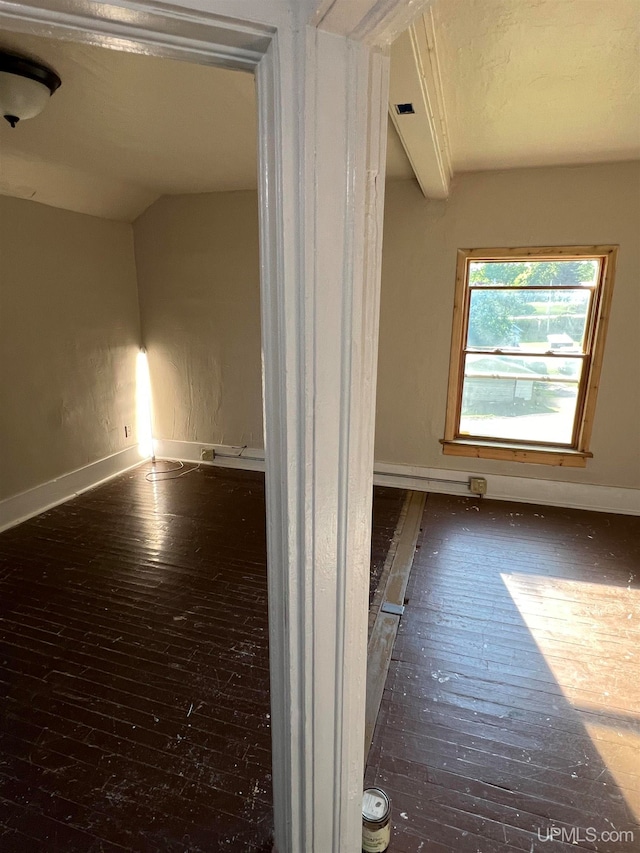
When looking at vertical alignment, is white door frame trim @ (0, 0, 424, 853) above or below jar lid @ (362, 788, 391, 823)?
above

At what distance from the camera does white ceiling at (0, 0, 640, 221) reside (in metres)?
1.57

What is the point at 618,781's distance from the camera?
156cm

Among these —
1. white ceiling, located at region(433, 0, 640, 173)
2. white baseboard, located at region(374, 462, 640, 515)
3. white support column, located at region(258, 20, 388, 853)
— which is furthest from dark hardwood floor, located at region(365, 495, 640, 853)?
white ceiling, located at region(433, 0, 640, 173)

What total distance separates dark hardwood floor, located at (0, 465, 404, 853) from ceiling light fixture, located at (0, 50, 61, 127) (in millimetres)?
2232

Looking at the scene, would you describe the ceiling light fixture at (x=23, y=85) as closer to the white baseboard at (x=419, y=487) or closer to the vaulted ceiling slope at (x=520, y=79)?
the vaulted ceiling slope at (x=520, y=79)

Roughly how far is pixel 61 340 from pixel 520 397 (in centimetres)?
343

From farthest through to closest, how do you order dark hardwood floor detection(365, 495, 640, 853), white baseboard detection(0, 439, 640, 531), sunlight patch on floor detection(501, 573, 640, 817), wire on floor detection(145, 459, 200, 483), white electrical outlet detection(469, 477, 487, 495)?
wire on floor detection(145, 459, 200, 483), white electrical outlet detection(469, 477, 487, 495), white baseboard detection(0, 439, 640, 531), sunlight patch on floor detection(501, 573, 640, 817), dark hardwood floor detection(365, 495, 640, 853)

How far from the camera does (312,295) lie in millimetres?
769

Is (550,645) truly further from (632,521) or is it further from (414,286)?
(414,286)

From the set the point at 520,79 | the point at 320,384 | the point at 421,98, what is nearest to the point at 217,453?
the point at 421,98

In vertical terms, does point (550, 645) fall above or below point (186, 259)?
below

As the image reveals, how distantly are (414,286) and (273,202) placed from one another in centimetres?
300

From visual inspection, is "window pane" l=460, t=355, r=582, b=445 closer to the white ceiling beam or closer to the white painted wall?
the white painted wall

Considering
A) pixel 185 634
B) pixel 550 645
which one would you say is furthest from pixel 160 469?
pixel 550 645
